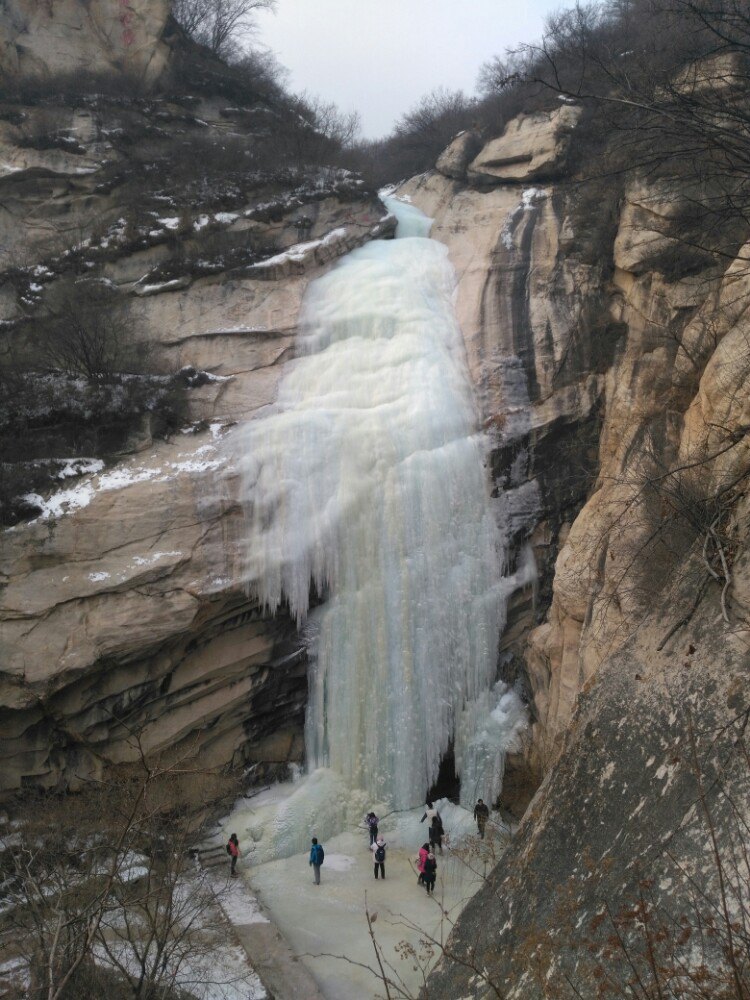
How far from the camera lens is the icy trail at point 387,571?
12.0 m

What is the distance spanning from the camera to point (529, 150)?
645 inches

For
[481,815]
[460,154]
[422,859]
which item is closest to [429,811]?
[481,815]

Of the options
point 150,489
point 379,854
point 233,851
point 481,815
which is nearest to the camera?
point 379,854

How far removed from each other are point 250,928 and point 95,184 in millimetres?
13654

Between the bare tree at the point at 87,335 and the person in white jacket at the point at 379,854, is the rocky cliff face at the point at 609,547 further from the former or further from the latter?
the bare tree at the point at 87,335

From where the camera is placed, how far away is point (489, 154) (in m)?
17.2

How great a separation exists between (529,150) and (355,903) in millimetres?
14272

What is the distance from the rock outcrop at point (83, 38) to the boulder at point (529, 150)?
8032 mm

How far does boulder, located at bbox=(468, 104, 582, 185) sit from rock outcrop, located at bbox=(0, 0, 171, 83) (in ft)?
26.4

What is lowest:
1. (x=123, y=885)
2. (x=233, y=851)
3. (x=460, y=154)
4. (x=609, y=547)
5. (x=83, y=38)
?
(x=233, y=851)

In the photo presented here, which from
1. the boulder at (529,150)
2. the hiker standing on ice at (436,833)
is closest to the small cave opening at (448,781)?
the hiker standing on ice at (436,833)

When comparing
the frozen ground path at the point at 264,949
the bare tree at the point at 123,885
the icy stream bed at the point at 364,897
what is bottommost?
the icy stream bed at the point at 364,897

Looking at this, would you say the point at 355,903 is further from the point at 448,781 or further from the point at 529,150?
the point at 529,150

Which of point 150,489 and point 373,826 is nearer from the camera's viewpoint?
point 373,826
